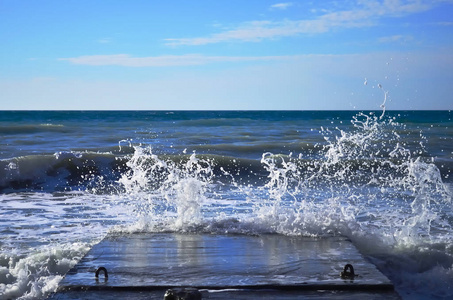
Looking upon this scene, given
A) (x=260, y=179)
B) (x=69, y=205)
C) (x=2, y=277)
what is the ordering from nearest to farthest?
(x=2, y=277)
(x=69, y=205)
(x=260, y=179)

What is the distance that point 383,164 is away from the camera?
15.4 m

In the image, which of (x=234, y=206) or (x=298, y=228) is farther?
(x=234, y=206)

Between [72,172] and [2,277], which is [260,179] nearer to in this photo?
[72,172]

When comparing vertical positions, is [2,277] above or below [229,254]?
below

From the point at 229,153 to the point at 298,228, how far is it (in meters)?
13.3

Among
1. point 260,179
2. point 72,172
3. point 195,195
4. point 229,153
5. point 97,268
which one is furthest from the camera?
point 229,153

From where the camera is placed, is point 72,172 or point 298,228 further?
point 72,172

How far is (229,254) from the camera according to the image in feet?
15.3

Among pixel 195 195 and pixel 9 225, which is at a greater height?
pixel 195 195

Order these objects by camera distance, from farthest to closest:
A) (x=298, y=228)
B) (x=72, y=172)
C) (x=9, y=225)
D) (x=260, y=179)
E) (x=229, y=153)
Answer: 1. (x=229, y=153)
2. (x=72, y=172)
3. (x=260, y=179)
4. (x=9, y=225)
5. (x=298, y=228)

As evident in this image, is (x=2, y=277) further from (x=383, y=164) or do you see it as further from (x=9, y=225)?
(x=383, y=164)

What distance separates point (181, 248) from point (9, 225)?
3263 millimetres

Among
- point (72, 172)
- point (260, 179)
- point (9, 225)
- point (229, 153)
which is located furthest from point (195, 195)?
point (229, 153)

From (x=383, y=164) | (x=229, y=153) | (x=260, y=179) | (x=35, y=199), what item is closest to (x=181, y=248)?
(x=35, y=199)
